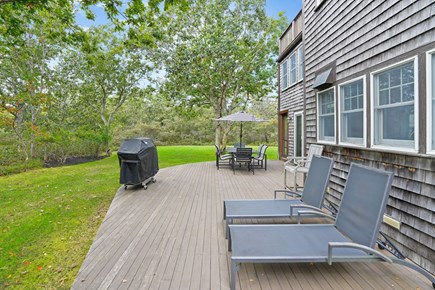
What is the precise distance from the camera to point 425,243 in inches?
103

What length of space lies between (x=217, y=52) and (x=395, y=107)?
11.7m

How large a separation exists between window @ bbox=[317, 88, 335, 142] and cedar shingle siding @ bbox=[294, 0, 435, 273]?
429 mm

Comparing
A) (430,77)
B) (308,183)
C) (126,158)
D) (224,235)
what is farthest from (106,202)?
(430,77)

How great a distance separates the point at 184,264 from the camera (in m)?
2.80

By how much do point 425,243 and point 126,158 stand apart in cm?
570

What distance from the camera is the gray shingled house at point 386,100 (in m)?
2.62

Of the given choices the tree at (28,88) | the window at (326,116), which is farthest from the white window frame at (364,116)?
the tree at (28,88)

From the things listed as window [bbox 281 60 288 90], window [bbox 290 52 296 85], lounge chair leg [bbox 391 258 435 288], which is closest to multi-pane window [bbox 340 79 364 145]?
lounge chair leg [bbox 391 258 435 288]

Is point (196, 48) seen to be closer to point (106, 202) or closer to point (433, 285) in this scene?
point (106, 202)

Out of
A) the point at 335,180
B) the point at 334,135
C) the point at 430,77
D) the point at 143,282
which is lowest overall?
the point at 143,282

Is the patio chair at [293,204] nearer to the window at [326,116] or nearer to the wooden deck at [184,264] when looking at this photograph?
the wooden deck at [184,264]

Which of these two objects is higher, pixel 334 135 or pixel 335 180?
pixel 334 135

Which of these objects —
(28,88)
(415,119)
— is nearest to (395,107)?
(415,119)

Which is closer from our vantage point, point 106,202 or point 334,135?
point 334,135
